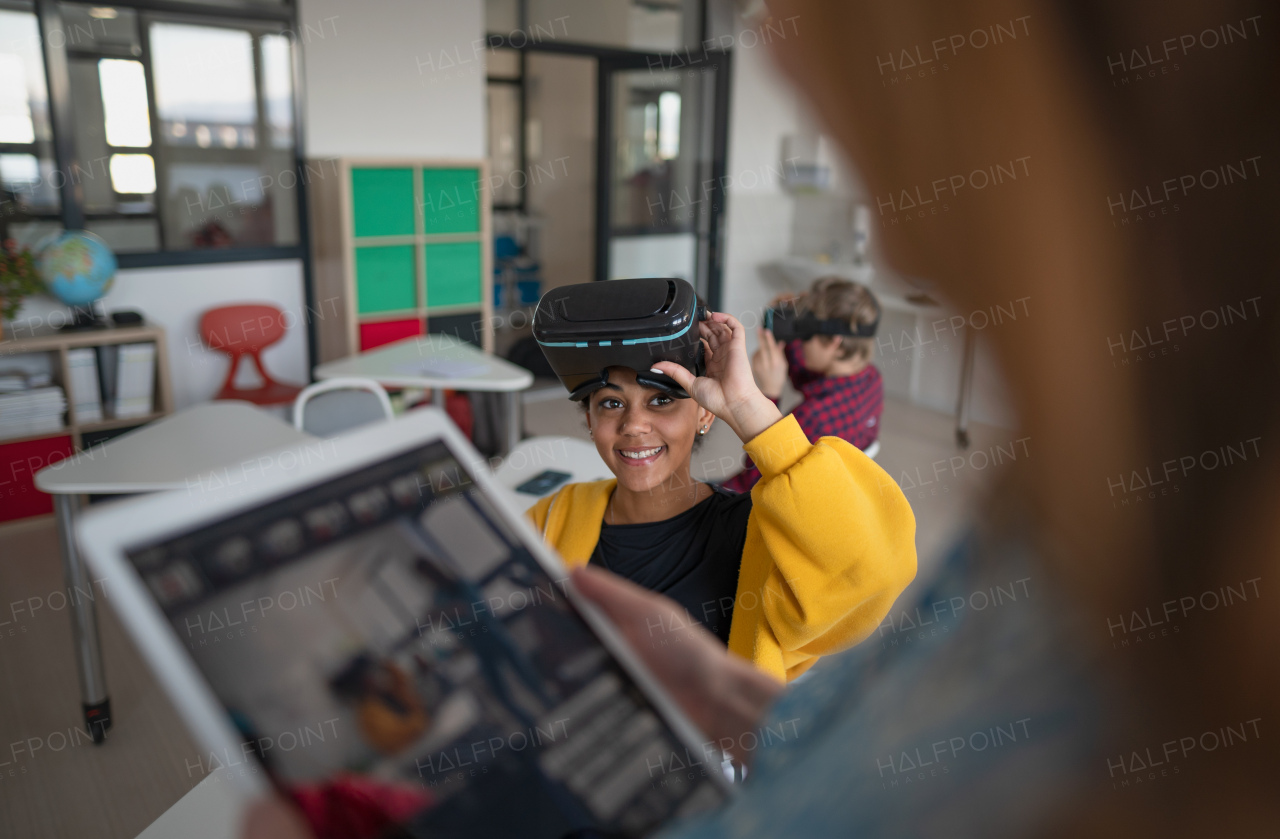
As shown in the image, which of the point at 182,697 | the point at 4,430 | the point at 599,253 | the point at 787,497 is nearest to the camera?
the point at 182,697

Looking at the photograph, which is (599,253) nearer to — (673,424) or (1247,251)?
(673,424)

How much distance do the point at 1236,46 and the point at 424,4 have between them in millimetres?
5188

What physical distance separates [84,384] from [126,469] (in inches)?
76.9

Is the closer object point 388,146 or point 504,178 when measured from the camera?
point 388,146

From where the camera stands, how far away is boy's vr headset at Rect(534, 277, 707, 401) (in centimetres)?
104

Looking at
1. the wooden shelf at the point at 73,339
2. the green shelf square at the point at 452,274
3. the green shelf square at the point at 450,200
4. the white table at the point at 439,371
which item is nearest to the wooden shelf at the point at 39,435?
the wooden shelf at the point at 73,339

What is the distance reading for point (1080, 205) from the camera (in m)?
0.18

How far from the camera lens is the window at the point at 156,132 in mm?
3863

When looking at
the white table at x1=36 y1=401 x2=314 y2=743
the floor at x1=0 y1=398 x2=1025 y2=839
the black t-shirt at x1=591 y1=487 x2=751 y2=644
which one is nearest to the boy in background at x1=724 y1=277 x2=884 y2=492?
the floor at x1=0 y1=398 x2=1025 y2=839

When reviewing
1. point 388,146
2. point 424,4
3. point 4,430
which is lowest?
point 4,430

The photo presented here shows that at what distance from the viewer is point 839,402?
2516mm

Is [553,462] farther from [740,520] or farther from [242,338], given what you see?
[242,338]

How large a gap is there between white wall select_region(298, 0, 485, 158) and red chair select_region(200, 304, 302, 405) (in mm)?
944

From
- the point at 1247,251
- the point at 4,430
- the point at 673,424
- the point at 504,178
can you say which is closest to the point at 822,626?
the point at 673,424
